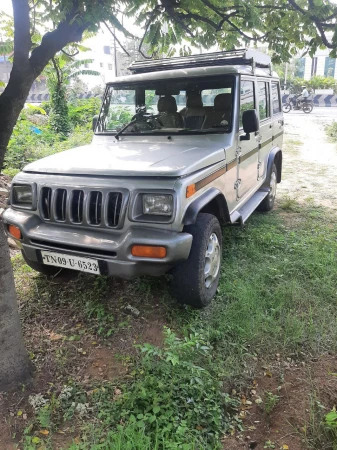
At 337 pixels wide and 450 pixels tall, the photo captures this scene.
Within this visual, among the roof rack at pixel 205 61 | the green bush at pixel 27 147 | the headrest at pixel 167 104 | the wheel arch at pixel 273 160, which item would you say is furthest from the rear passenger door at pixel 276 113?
the green bush at pixel 27 147

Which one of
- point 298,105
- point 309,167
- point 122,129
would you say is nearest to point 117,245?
point 122,129

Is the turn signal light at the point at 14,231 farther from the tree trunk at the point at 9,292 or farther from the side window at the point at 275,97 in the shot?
the side window at the point at 275,97

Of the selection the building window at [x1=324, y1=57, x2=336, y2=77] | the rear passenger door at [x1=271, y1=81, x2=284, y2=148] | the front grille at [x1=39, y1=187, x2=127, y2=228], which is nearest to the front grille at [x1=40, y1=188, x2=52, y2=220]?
the front grille at [x1=39, y1=187, x2=127, y2=228]

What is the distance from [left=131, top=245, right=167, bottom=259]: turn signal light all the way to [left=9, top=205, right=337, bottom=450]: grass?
0.54m

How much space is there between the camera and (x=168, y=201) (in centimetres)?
277

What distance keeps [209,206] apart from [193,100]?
1.34 metres

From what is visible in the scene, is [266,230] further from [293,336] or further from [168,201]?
[168,201]

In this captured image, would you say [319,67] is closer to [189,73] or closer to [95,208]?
[189,73]

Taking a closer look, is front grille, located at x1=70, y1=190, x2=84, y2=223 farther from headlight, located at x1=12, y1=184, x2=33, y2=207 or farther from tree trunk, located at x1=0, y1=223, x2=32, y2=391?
tree trunk, located at x1=0, y1=223, x2=32, y2=391

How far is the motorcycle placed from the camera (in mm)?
22250

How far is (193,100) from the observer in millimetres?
4164

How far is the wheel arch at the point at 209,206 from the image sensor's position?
2.86 meters

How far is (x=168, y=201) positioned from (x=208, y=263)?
844mm

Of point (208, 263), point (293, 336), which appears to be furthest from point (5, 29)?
point (293, 336)
